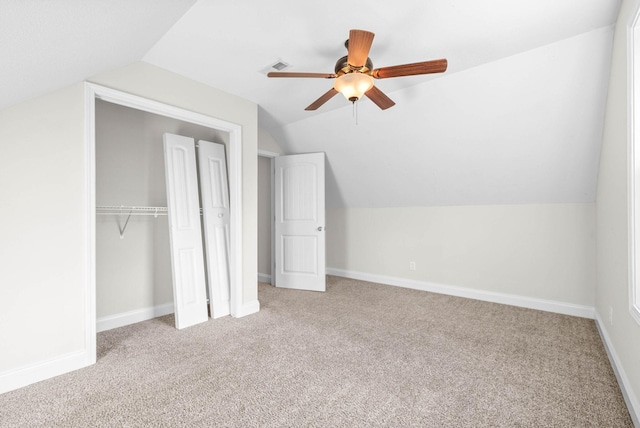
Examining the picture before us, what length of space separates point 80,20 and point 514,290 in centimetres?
454

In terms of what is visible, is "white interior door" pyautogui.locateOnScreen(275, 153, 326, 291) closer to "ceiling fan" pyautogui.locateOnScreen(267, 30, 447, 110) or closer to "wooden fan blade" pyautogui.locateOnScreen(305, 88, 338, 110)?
"wooden fan blade" pyautogui.locateOnScreen(305, 88, 338, 110)

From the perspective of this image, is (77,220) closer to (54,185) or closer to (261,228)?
(54,185)

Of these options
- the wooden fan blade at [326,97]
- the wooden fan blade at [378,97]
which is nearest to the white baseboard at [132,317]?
the wooden fan blade at [326,97]

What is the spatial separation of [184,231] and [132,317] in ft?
3.27

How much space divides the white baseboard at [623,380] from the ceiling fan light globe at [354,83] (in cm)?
232

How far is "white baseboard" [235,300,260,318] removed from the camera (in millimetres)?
3342

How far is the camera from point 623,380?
1906 mm

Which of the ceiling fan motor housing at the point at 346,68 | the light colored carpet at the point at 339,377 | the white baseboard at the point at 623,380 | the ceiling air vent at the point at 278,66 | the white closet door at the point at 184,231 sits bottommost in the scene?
the light colored carpet at the point at 339,377

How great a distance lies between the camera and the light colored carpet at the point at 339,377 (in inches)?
67.2

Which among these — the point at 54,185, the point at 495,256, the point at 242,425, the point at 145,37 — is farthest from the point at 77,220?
the point at 495,256

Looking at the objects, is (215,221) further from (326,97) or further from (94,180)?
(326,97)

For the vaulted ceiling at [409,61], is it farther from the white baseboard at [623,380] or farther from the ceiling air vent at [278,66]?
the white baseboard at [623,380]

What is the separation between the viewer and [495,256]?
3.92 metres

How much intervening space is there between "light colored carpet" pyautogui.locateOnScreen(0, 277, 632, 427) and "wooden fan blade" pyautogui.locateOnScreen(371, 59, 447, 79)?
201cm
